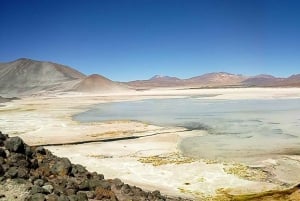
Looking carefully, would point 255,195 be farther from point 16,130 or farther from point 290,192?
point 16,130

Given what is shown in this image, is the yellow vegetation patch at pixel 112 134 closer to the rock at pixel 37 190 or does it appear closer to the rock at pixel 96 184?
the rock at pixel 96 184

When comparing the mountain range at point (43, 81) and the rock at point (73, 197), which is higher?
the mountain range at point (43, 81)

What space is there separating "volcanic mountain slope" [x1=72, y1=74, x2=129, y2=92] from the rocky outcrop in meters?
129

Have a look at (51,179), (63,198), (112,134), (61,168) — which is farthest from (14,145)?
(112,134)

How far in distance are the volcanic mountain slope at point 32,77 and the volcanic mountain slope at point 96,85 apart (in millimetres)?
6277

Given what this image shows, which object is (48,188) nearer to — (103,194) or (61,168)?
(103,194)

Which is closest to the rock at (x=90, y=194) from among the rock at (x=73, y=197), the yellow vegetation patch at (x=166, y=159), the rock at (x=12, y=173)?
the rock at (x=73, y=197)

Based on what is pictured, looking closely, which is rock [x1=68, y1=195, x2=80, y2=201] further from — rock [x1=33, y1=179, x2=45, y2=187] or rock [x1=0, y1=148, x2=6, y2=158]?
rock [x1=0, y1=148, x2=6, y2=158]

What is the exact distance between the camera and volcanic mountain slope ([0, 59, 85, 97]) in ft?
510

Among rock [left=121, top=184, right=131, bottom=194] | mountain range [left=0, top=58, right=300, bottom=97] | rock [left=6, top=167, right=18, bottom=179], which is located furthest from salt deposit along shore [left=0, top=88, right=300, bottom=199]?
mountain range [left=0, top=58, right=300, bottom=97]

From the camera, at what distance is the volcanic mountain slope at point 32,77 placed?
155375mm

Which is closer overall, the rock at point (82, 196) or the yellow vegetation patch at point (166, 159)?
the rock at point (82, 196)

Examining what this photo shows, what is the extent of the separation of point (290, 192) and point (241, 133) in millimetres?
13870

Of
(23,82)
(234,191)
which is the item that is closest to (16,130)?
(234,191)
